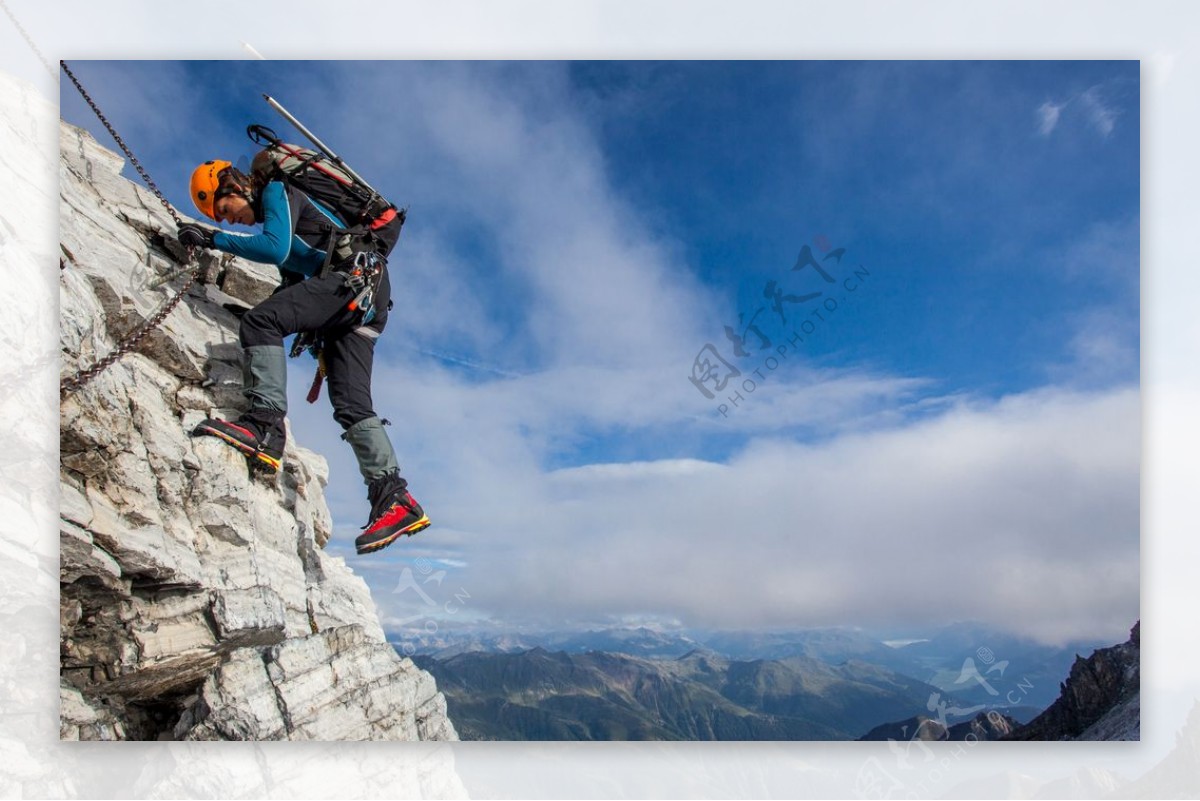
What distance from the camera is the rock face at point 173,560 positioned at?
13.8ft

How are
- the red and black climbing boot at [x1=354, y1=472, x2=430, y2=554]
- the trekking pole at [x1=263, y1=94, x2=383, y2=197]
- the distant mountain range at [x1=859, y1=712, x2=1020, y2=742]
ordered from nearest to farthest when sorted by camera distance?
the red and black climbing boot at [x1=354, y1=472, x2=430, y2=554]
the distant mountain range at [x1=859, y1=712, x2=1020, y2=742]
the trekking pole at [x1=263, y1=94, x2=383, y2=197]

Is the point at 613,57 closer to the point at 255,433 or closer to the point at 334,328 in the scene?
the point at 334,328

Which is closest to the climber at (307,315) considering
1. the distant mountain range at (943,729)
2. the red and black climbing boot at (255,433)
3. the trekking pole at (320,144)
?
the red and black climbing boot at (255,433)

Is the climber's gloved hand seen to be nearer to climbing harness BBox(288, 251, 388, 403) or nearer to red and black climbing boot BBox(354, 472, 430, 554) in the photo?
climbing harness BBox(288, 251, 388, 403)

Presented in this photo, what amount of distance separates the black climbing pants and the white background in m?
1.18

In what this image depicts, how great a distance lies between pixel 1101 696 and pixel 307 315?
514 centimetres

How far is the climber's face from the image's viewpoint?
15.2ft

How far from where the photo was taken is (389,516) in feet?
14.7

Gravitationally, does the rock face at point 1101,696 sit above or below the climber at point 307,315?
below

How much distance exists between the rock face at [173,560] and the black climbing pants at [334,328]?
1.86ft

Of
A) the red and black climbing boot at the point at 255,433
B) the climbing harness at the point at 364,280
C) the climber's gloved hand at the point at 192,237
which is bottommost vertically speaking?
the red and black climbing boot at the point at 255,433

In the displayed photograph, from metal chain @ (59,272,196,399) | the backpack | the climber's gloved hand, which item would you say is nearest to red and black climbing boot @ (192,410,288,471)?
metal chain @ (59,272,196,399)

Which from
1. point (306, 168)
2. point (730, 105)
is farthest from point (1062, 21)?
point (306, 168)

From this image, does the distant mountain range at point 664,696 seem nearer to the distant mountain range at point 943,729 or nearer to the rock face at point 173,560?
the distant mountain range at point 943,729
